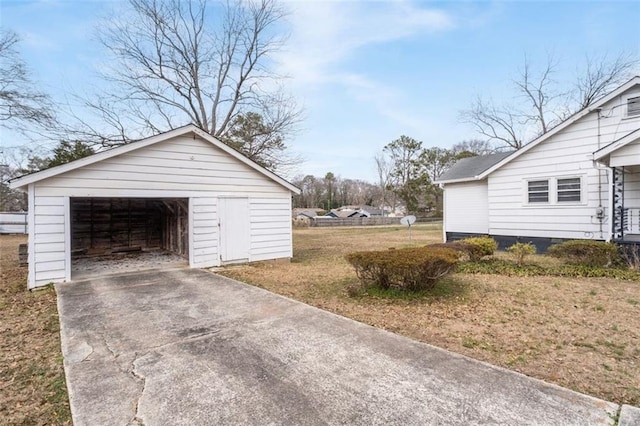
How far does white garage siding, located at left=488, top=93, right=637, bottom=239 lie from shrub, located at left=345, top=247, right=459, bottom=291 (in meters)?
7.06

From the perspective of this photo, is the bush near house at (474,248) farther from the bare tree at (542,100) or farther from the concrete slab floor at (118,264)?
the bare tree at (542,100)

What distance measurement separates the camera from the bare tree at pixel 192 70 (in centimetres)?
1856

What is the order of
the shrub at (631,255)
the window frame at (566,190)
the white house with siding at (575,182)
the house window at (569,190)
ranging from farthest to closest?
1. the house window at (569,190)
2. the window frame at (566,190)
3. the white house with siding at (575,182)
4. the shrub at (631,255)

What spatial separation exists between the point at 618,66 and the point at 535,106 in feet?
17.1

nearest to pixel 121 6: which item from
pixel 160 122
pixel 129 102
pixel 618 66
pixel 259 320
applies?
pixel 129 102

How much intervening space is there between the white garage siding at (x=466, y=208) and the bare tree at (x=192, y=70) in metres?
10.4

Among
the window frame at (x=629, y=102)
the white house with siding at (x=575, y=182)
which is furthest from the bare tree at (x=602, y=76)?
the white house with siding at (x=575, y=182)

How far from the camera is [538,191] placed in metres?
11.3

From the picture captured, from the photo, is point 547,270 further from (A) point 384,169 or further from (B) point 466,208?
(A) point 384,169

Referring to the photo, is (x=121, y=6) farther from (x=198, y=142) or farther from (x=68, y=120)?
(x=198, y=142)

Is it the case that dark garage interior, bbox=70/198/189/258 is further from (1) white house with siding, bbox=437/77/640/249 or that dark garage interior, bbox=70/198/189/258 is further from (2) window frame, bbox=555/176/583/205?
(2) window frame, bbox=555/176/583/205

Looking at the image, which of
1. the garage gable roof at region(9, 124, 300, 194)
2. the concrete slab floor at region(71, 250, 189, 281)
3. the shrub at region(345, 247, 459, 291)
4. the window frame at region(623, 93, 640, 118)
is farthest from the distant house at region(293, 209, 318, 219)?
the shrub at region(345, 247, 459, 291)

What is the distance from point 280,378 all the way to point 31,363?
2.73m

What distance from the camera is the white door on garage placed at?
31.0 ft
